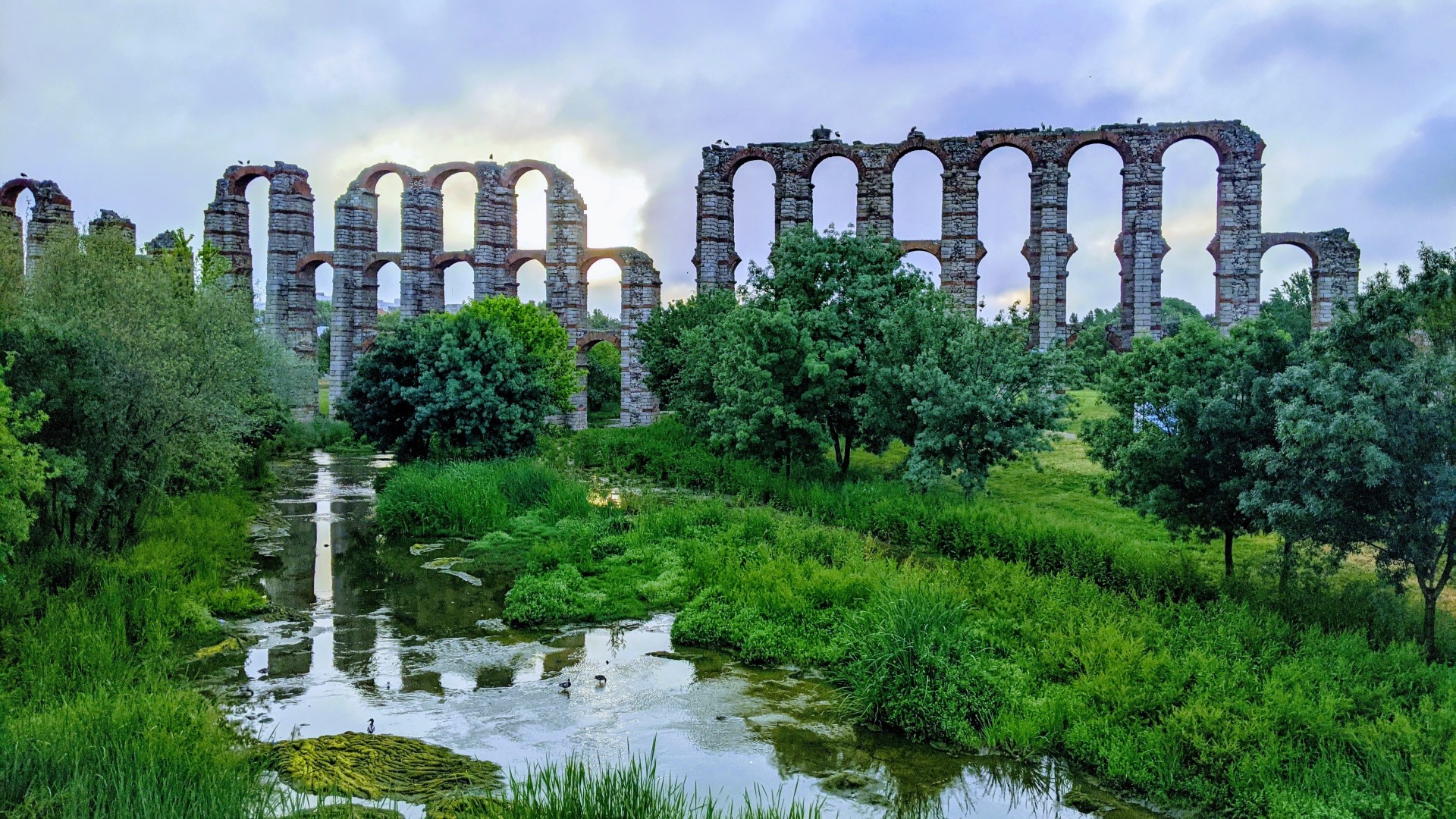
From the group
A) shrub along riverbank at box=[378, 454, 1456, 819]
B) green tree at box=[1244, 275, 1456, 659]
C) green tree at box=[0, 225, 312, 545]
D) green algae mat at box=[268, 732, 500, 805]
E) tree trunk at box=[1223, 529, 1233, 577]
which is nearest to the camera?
green algae mat at box=[268, 732, 500, 805]

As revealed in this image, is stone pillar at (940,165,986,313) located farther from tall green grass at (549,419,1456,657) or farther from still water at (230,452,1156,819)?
still water at (230,452,1156,819)

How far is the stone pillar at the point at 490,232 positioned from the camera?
120 feet

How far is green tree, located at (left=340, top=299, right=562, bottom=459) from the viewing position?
19328 mm

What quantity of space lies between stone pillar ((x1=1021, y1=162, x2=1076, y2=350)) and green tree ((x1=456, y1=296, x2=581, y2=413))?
42.7 ft

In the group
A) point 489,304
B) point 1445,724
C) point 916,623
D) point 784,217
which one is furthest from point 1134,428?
point 784,217

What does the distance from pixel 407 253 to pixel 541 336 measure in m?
14.3

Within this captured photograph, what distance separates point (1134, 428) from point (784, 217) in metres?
20.0

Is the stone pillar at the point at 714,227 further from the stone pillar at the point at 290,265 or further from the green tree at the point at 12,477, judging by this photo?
the green tree at the point at 12,477

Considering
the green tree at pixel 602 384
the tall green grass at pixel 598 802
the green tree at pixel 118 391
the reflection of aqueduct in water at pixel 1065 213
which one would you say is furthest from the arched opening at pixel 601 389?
the tall green grass at pixel 598 802

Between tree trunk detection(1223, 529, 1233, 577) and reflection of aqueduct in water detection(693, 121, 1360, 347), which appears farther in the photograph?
reflection of aqueduct in water detection(693, 121, 1360, 347)

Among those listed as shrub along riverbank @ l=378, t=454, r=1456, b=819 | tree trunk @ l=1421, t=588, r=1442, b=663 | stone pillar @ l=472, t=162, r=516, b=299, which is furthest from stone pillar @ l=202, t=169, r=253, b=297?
tree trunk @ l=1421, t=588, r=1442, b=663

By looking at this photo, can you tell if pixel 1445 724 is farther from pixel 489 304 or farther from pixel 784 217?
pixel 784 217

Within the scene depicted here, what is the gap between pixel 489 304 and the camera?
25.5 m

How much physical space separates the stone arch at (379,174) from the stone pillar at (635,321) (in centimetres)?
856
